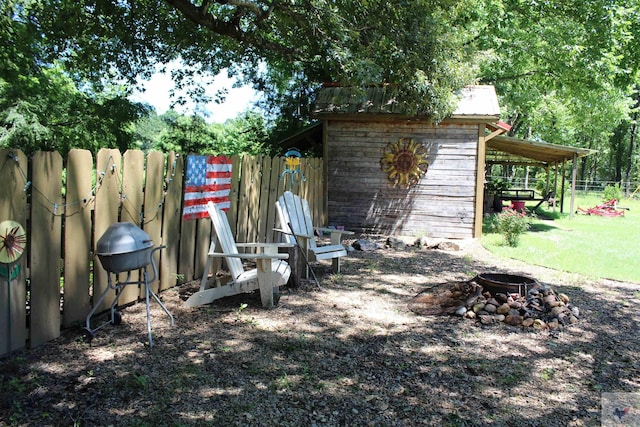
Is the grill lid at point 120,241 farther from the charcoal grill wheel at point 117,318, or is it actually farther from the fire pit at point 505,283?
the fire pit at point 505,283

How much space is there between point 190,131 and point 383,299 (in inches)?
430

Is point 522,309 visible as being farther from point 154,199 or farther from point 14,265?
point 14,265

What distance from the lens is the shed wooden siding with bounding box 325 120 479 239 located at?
9.77m

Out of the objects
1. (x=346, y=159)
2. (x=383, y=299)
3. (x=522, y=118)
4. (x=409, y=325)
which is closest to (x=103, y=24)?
(x=346, y=159)

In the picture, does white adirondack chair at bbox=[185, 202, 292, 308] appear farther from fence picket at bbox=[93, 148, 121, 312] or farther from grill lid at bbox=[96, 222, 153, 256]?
grill lid at bbox=[96, 222, 153, 256]

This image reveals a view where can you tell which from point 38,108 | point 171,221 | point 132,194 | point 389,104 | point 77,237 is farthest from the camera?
point 389,104

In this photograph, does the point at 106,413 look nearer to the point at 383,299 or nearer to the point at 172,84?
the point at 383,299

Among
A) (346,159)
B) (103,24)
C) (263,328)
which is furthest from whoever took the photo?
(346,159)

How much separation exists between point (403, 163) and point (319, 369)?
7327mm

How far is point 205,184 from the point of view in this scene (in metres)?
5.52

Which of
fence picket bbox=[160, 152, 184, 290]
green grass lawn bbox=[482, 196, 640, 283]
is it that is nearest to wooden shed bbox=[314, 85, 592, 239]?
green grass lawn bbox=[482, 196, 640, 283]

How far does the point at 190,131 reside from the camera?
14.4 m

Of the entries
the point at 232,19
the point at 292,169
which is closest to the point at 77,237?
the point at 292,169

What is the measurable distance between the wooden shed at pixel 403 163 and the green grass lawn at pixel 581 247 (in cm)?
112
